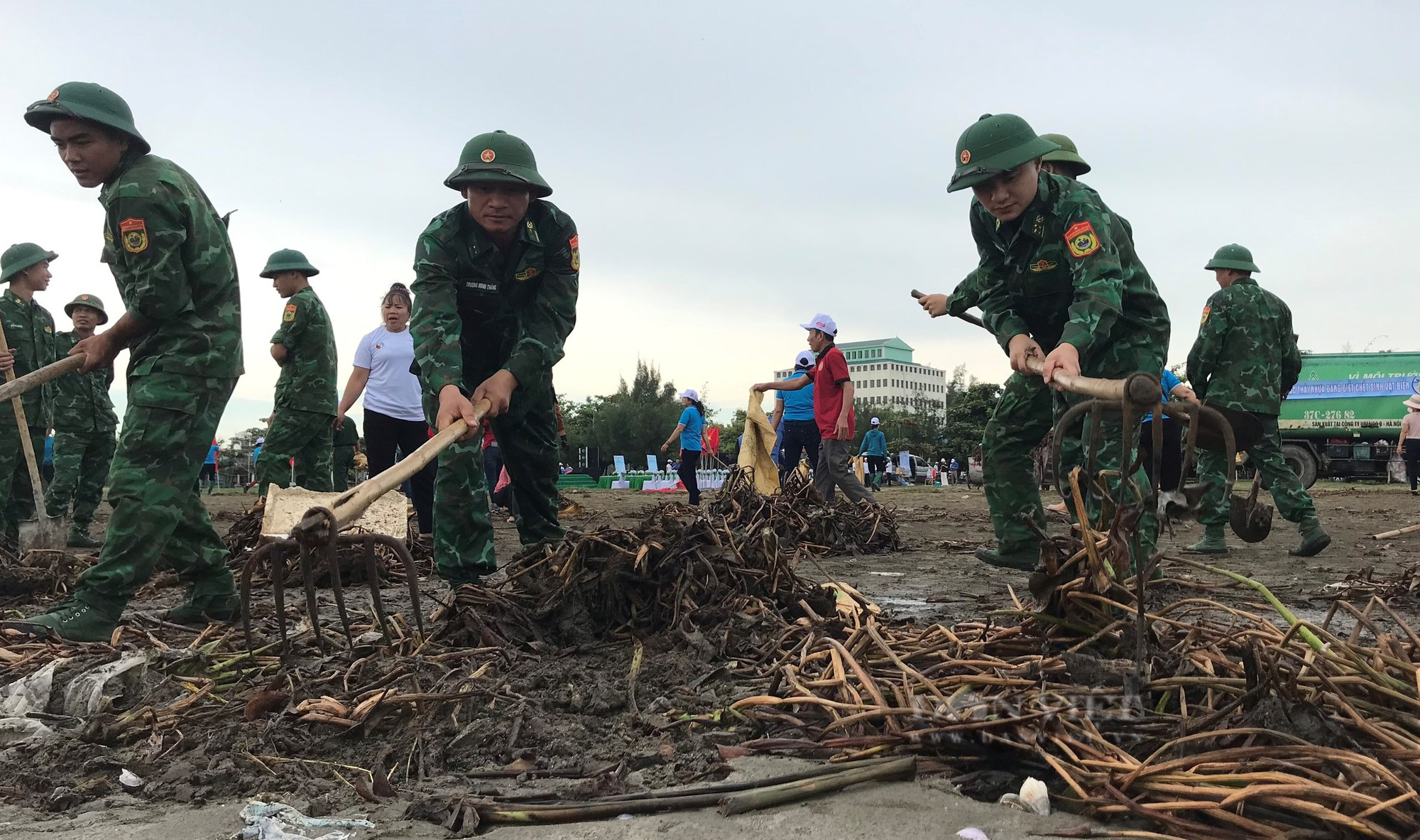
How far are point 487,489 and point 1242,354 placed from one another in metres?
5.65

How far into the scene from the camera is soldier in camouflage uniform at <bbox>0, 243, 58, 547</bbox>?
7.43m

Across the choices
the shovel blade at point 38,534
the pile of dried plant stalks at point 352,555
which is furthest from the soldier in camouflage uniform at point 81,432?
the pile of dried plant stalks at point 352,555

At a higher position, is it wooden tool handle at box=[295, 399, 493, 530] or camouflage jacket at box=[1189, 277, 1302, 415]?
camouflage jacket at box=[1189, 277, 1302, 415]

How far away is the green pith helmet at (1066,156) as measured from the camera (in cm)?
484

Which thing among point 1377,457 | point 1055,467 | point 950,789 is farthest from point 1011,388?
point 1377,457

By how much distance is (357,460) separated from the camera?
16.1 m

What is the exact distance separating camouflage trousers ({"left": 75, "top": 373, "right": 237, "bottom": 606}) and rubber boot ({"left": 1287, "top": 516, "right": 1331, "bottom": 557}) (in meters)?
6.53

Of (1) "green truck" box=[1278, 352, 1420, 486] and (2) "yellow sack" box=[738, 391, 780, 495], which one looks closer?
(2) "yellow sack" box=[738, 391, 780, 495]

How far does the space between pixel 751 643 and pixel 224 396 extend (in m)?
2.66

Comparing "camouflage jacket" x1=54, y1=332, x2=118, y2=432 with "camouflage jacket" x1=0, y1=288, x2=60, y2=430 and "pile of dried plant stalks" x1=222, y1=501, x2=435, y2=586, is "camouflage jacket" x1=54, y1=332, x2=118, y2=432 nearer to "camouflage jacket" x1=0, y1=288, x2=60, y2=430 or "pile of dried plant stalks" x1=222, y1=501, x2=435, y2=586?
"camouflage jacket" x1=0, y1=288, x2=60, y2=430

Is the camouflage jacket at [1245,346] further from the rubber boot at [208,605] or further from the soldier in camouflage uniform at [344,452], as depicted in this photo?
the soldier in camouflage uniform at [344,452]

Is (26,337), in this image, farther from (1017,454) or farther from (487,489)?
(1017,454)

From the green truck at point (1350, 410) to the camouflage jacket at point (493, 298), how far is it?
2354cm

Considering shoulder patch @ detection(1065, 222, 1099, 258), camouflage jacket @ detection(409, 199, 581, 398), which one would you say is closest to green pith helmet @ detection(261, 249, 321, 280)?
camouflage jacket @ detection(409, 199, 581, 398)
